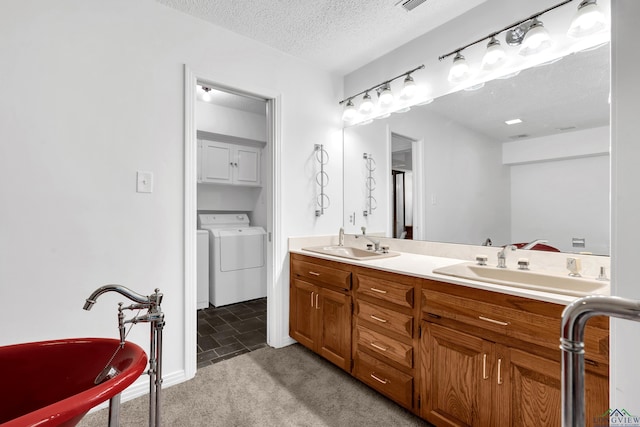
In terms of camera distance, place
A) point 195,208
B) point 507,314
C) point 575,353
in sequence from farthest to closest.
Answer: point 195,208 < point 507,314 < point 575,353

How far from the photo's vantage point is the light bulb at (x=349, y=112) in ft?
9.27

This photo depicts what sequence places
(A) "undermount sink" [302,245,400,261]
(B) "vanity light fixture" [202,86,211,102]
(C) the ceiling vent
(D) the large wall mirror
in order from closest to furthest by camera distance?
(D) the large wall mirror → (C) the ceiling vent → (A) "undermount sink" [302,245,400,261] → (B) "vanity light fixture" [202,86,211,102]

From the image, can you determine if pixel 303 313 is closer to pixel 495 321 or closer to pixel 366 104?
pixel 495 321

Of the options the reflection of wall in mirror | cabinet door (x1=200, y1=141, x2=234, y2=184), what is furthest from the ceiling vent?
cabinet door (x1=200, y1=141, x2=234, y2=184)

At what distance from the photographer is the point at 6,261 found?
1.55m

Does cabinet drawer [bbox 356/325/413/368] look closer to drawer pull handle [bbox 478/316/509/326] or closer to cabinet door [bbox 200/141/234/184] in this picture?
drawer pull handle [bbox 478/316/509/326]

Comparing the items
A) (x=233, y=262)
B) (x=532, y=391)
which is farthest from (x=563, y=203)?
(x=233, y=262)

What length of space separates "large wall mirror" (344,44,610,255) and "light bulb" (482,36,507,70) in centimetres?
13

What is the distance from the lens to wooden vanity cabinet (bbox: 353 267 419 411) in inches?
64.7

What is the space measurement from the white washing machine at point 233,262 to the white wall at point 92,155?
150 centimetres

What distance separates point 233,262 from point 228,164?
4.23 ft

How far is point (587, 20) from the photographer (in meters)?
1.45

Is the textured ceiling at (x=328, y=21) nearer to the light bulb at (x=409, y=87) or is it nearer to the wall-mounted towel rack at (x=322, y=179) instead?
the light bulb at (x=409, y=87)

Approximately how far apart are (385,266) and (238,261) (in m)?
2.39
